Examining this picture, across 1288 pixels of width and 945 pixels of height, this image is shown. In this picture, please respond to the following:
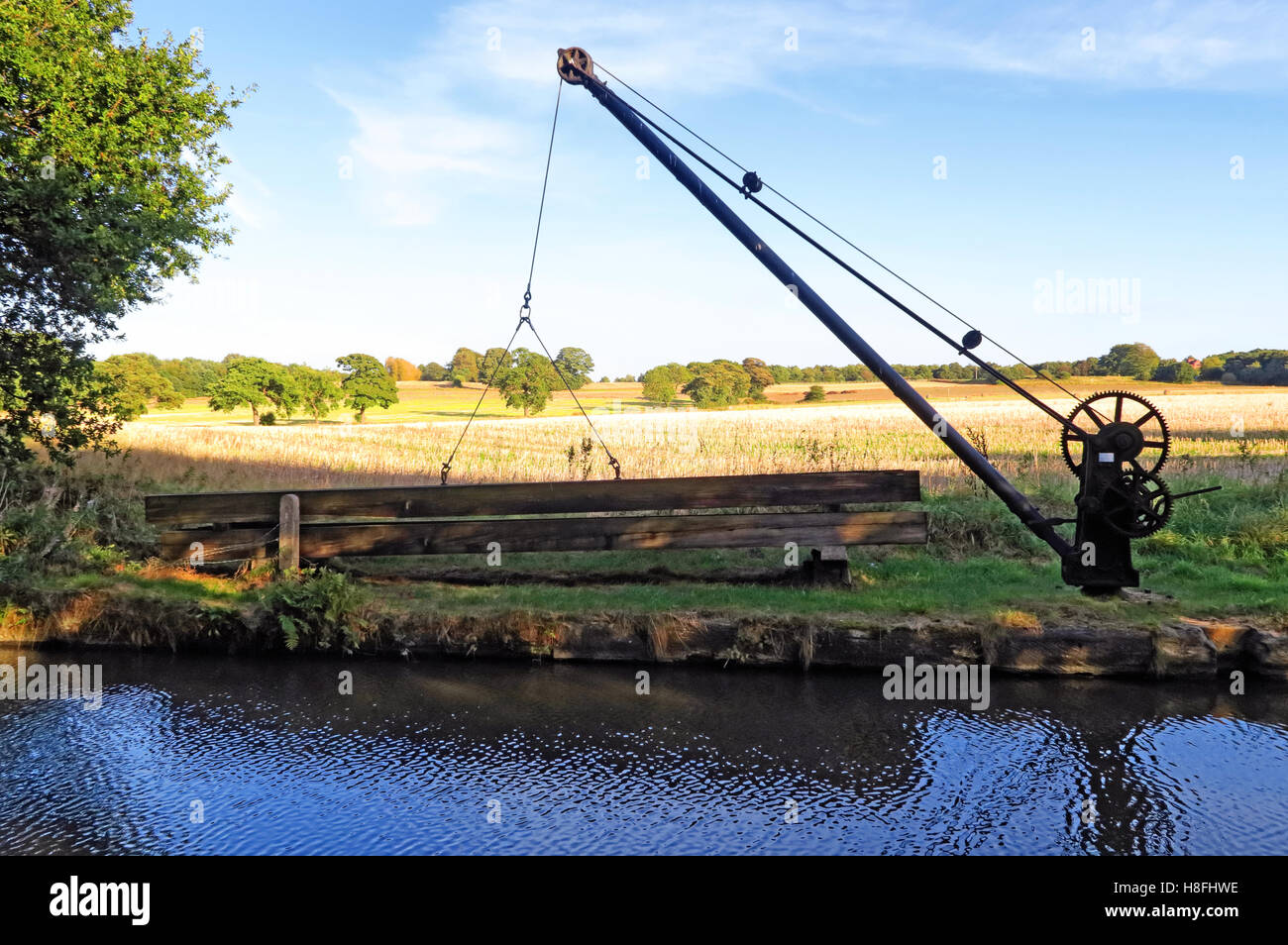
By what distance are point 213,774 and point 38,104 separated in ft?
65.7

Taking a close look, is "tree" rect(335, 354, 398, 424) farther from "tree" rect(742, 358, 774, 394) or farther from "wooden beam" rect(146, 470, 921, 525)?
"wooden beam" rect(146, 470, 921, 525)

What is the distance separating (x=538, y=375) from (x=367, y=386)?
58.5ft

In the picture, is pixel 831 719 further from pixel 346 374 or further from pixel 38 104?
pixel 346 374

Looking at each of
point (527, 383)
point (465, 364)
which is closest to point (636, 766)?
point (527, 383)

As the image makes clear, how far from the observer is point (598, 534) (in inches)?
434

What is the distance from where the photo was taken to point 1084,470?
9.52m

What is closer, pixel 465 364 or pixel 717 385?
pixel 717 385

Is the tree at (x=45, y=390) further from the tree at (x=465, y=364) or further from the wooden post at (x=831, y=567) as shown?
the tree at (x=465, y=364)

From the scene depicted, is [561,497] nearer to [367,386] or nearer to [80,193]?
[80,193]

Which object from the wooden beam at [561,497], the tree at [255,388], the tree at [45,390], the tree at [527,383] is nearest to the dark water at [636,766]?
the wooden beam at [561,497]

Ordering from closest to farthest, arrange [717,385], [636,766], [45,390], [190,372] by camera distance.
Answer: [636,766] → [45,390] → [717,385] → [190,372]

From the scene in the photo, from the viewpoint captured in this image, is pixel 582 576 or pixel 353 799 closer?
pixel 353 799

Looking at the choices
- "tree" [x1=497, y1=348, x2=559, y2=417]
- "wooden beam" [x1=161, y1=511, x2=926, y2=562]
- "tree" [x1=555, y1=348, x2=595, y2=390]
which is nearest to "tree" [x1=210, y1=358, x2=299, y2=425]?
"tree" [x1=497, y1=348, x2=559, y2=417]
